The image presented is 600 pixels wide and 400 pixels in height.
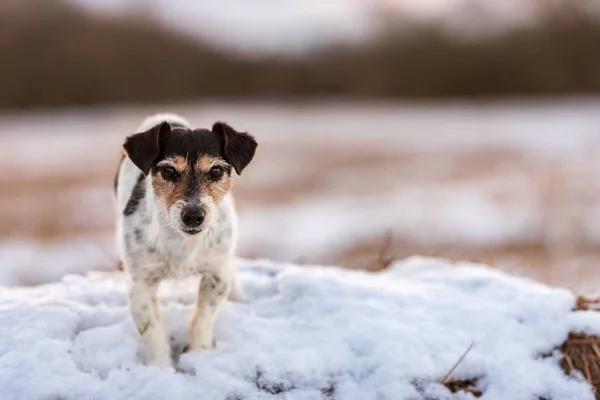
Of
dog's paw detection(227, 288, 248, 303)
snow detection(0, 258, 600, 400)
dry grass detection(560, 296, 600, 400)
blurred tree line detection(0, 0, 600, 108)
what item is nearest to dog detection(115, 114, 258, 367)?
snow detection(0, 258, 600, 400)

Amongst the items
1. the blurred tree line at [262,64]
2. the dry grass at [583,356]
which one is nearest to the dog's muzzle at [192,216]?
the dry grass at [583,356]

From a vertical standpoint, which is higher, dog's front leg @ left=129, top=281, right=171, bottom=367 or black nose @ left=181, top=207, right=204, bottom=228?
black nose @ left=181, top=207, right=204, bottom=228

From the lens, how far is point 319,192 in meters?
17.2

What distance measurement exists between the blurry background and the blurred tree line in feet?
0.32

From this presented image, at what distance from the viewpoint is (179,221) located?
391cm

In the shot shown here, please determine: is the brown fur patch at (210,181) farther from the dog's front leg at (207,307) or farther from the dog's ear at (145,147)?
the dog's front leg at (207,307)

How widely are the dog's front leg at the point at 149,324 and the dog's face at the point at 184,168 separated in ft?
1.67

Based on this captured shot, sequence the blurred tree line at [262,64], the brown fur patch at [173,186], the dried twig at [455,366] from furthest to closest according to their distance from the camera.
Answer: the blurred tree line at [262,64] → the dried twig at [455,366] → the brown fur patch at [173,186]

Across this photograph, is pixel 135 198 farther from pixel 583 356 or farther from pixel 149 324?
pixel 583 356

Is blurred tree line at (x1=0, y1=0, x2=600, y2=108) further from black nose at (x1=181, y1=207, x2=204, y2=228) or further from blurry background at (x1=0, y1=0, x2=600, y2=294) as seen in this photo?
black nose at (x1=181, y1=207, x2=204, y2=228)

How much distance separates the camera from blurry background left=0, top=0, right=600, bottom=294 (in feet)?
41.7

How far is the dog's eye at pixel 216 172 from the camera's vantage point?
13.6ft

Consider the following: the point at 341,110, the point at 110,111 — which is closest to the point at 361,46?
the point at 341,110

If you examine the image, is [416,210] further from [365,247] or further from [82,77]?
[82,77]
